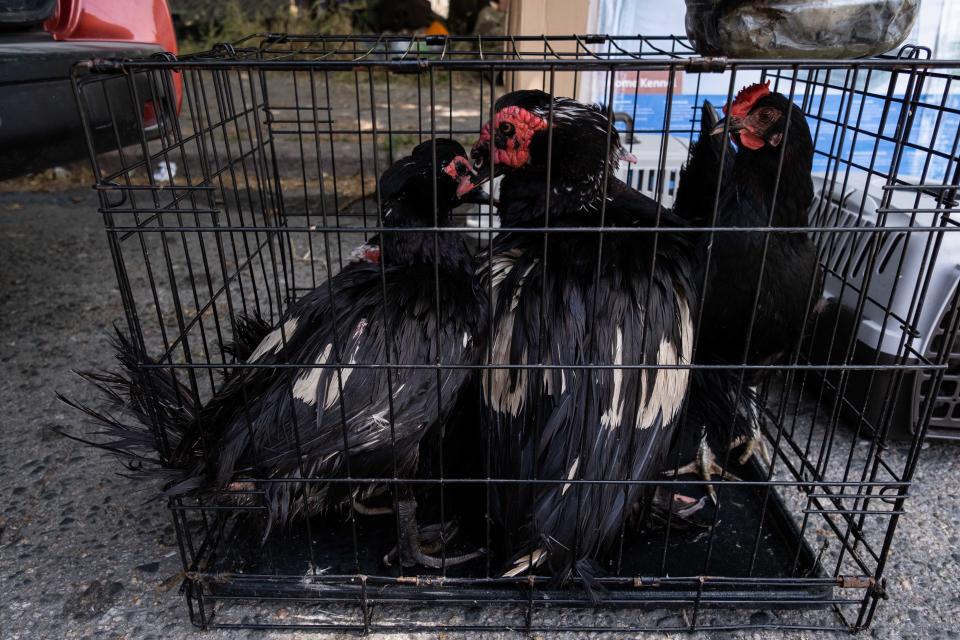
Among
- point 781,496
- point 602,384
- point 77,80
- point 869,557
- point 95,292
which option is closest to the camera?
point 77,80

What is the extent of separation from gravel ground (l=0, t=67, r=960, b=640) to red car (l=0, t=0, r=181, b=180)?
759mm

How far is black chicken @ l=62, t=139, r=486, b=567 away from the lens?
1.50 metres

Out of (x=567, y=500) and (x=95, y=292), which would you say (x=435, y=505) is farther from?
(x=95, y=292)

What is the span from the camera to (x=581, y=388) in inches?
58.5

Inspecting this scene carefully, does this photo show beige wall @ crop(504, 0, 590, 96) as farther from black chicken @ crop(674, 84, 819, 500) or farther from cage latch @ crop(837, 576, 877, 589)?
cage latch @ crop(837, 576, 877, 589)

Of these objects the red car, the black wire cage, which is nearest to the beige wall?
the black wire cage

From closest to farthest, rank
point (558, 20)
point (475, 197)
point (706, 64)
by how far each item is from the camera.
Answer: point (706, 64) → point (475, 197) → point (558, 20)

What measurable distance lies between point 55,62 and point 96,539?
1498mm

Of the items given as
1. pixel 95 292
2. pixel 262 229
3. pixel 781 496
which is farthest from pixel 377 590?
pixel 95 292

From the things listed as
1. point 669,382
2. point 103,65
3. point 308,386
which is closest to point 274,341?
point 308,386

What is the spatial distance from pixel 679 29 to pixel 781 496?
Answer: 7.93ft

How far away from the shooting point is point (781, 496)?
191 cm

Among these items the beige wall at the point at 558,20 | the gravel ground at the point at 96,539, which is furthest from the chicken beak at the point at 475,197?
the beige wall at the point at 558,20

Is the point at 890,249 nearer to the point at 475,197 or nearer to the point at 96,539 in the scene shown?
the point at 475,197
